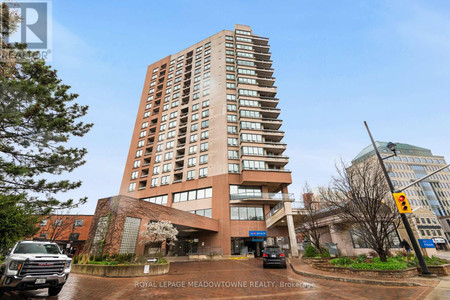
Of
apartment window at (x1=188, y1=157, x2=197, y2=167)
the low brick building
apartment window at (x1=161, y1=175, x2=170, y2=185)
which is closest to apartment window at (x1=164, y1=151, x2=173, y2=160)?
apartment window at (x1=161, y1=175, x2=170, y2=185)

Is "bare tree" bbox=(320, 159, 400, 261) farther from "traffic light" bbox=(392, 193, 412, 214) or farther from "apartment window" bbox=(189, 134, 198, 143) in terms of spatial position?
"apartment window" bbox=(189, 134, 198, 143)

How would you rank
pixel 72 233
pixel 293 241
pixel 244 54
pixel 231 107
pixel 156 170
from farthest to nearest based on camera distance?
pixel 244 54
pixel 156 170
pixel 231 107
pixel 72 233
pixel 293 241

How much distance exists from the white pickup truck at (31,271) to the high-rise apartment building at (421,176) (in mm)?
79573

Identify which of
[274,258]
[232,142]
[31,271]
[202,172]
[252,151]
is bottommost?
[274,258]

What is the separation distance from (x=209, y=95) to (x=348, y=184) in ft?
121

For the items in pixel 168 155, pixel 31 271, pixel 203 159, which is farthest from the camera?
pixel 168 155

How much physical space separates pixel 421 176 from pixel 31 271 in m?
102

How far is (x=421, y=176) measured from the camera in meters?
71.8

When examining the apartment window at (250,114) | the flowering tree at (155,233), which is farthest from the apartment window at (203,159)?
the flowering tree at (155,233)

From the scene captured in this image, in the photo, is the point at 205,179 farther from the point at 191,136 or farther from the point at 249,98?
the point at 249,98

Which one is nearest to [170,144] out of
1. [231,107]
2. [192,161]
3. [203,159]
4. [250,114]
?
[192,161]

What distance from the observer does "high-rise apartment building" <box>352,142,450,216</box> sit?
67.8 meters

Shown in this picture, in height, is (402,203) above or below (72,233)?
below

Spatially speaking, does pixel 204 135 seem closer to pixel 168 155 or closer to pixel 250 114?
pixel 168 155
